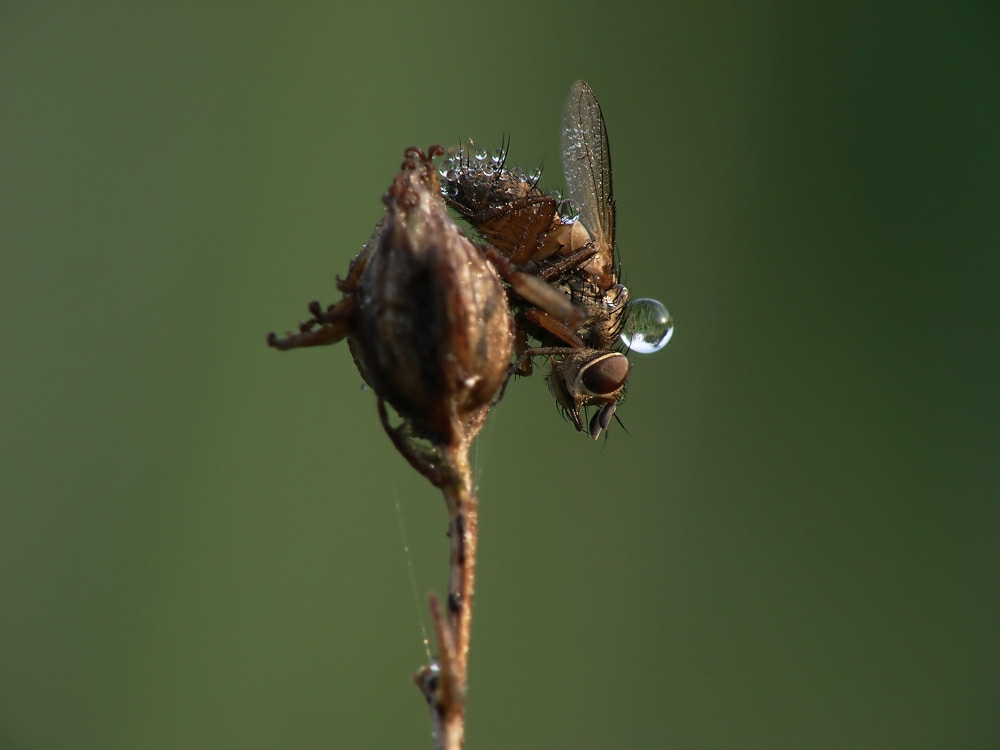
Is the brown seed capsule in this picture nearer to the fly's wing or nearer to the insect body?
the insect body

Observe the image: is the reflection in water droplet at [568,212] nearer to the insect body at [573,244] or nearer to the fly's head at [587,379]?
the insect body at [573,244]

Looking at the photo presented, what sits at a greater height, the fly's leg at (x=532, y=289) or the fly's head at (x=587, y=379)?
the fly's head at (x=587, y=379)

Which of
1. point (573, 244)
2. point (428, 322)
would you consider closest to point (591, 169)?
point (573, 244)

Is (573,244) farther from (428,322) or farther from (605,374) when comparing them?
(428,322)

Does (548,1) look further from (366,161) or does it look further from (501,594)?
(501,594)

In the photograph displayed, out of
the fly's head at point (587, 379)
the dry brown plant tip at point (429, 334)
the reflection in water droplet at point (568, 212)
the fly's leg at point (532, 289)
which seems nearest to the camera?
the dry brown plant tip at point (429, 334)

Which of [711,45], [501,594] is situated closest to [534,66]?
[711,45]

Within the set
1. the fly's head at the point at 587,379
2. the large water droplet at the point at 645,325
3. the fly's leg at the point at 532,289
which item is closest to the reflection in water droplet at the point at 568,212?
the large water droplet at the point at 645,325
